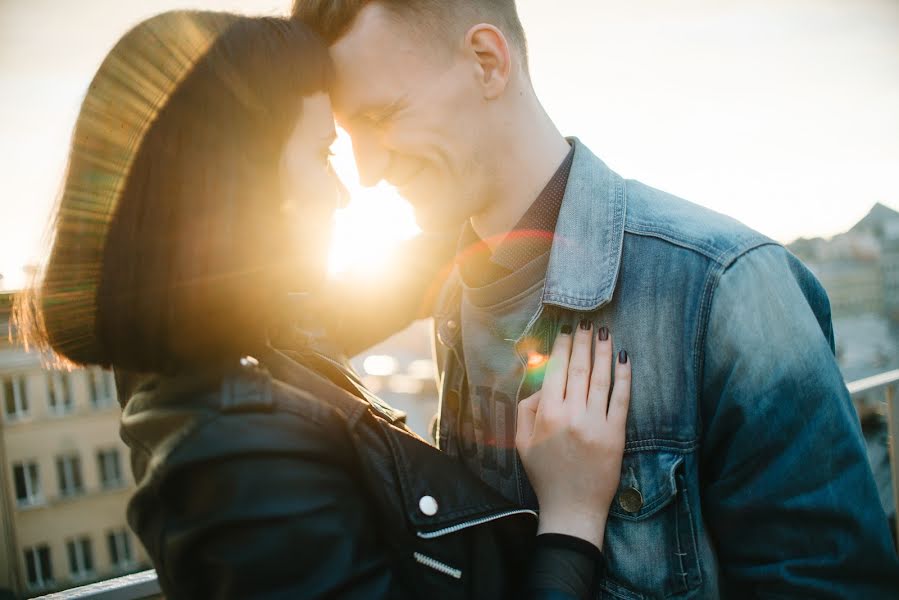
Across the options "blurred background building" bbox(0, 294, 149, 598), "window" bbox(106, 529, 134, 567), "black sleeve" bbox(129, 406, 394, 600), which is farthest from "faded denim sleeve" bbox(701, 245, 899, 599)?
"window" bbox(106, 529, 134, 567)

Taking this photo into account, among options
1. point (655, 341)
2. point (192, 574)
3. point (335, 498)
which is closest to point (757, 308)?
point (655, 341)

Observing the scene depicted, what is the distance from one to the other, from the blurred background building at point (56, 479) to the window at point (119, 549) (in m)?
0.06

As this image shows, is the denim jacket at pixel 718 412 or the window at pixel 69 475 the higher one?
the denim jacket at pixel 718 412

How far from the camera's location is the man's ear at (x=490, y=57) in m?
1.90

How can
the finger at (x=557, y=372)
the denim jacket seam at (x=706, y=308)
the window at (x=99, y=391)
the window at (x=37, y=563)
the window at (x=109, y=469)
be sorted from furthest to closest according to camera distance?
the window at (x=99, y=391)
the window at (x=109, y=469)
the window at (x=37, y=563)
the finger at (x=557, y=372)
the denim jacket seam at (x=706, y=308)

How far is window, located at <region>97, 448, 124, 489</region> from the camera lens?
105ft

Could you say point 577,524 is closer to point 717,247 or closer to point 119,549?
point 717,247

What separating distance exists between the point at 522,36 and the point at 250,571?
2.04 metres

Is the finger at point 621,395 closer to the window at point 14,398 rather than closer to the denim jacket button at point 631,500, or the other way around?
the denim jacket button at point 631,500

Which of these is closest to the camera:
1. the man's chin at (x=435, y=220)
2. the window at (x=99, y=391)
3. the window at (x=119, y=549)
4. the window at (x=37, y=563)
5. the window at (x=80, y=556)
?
the man's chin at (x=435, y=220)

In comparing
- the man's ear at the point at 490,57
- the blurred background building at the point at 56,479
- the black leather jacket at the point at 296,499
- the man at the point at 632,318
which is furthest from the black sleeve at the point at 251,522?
the blurred background building at the point at 56,479

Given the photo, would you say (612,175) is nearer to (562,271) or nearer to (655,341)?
(562,271)

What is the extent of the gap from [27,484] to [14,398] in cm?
493

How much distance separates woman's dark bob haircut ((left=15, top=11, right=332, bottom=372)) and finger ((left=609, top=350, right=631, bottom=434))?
0.99m
